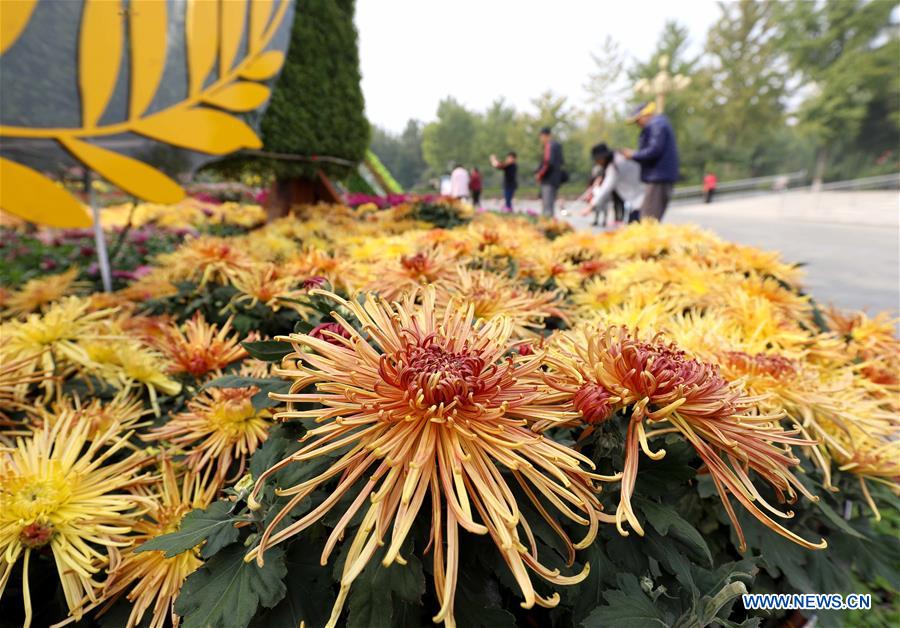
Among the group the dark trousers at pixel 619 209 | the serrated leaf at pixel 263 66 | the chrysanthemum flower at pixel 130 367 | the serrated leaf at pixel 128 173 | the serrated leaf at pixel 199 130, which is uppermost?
the serrated leaf at pixel 263 66

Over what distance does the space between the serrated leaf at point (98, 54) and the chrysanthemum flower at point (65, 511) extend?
1.77 meters

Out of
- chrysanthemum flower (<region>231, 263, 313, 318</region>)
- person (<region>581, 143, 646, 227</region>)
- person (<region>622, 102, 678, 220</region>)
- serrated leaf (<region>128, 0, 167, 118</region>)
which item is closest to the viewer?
chrysanthemum flower (<region>231, 263, 313, 318</region>)

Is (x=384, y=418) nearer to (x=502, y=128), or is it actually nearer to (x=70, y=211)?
(x=70, y=211)

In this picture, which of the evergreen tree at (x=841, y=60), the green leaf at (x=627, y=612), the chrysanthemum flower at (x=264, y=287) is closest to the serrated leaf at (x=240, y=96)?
the chrysanthemum flower at (x=264, y=287)

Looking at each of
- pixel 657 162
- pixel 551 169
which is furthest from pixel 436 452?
pixel 551 169

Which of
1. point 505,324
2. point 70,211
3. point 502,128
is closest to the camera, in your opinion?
point 505,324

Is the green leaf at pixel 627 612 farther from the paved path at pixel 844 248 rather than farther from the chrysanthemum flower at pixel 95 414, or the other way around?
the paved path at pixel 844 248

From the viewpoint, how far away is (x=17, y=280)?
8.07 feet

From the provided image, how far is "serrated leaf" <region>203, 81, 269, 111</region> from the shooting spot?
229 centimetres

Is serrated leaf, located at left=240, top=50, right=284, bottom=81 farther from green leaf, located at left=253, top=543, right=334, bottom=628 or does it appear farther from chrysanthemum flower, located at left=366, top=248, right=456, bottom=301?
green leaf, located at left=253, top=543, right=334, bottom=628

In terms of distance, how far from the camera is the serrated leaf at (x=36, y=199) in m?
1.68

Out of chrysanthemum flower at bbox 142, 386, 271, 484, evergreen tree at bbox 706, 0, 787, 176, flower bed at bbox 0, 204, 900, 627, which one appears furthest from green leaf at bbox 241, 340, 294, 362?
evergreen tree at bbox 706, 0, 787, 176

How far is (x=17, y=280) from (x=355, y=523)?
3.03 m

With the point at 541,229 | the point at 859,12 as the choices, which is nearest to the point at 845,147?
the point at 859,12
